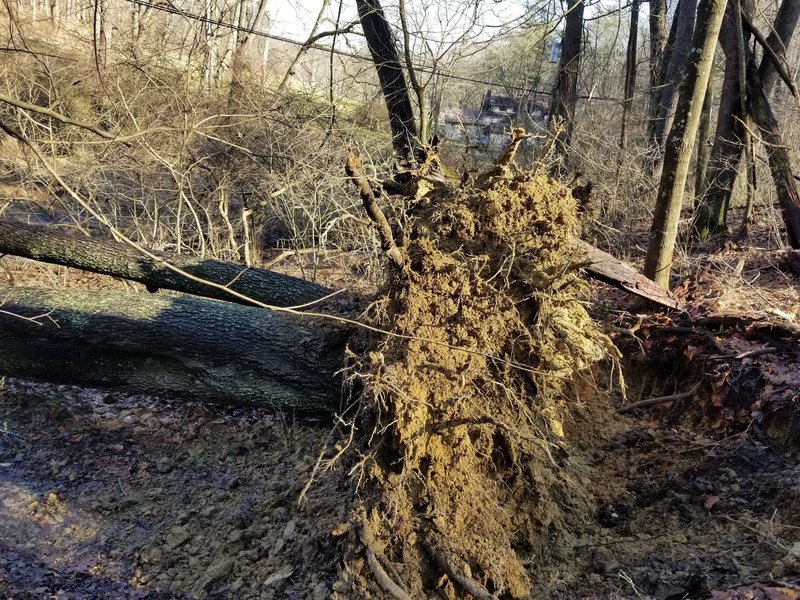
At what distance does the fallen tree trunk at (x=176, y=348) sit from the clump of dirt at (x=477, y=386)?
1.00 meters

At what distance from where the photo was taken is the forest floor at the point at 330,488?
299 cm

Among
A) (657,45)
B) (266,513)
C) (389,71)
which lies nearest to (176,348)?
(266,513)

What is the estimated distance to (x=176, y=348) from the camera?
434 centimetres

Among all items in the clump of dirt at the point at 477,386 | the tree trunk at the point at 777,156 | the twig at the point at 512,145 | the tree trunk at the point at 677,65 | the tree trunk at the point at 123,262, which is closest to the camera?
the clump of dirt at the point at 477,386

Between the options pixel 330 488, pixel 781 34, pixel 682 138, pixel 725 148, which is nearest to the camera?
pixel 330 488

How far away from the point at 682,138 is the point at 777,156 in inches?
97.9

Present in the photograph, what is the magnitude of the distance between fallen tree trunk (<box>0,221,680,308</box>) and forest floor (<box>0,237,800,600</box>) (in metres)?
0.42

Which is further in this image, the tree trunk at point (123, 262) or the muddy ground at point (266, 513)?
the tree trunk at point (123, 262)

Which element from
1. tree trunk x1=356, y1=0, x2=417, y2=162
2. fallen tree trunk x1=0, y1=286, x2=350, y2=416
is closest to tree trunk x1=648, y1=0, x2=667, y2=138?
tree trunk x1=356, y1=0, x2=417, y2=162

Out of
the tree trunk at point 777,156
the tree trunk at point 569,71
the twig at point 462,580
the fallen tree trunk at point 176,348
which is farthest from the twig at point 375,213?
the tree trunk at point 569,71

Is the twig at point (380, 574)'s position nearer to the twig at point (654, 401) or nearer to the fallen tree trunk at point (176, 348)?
the fallen tree trunk at point (176, 348)

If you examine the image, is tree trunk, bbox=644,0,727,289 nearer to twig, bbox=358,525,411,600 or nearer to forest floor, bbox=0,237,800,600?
forest floor, bbox=0,237,800,600

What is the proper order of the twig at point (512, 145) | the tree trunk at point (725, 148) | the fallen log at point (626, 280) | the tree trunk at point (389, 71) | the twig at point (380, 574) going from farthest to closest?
the tree trunk at point (389, 71) → the tree trunk at point (725, 148) → the fallen log at point (626, 280) → the twig at point (512, 145) → the twig at point (380, 574)

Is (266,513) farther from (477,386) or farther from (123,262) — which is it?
(123,262)
